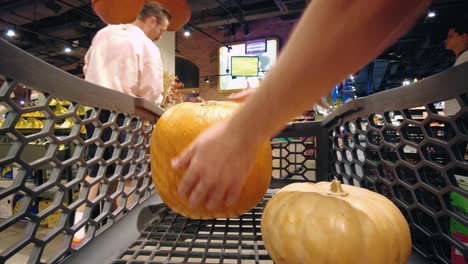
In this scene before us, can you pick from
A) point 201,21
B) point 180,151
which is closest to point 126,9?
point 180,151

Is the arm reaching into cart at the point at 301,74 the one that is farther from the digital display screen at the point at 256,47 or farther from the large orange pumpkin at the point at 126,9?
the digital display screen at the point at 256,47

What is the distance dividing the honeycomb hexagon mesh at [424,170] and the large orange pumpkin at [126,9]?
1.39 m

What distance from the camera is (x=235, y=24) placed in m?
7.89

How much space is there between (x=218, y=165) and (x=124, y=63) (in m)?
1.27

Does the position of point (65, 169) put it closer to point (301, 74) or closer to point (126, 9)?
point (301, 74)

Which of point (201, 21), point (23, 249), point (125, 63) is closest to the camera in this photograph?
point (125, 63)

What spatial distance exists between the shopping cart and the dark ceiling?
5522mm

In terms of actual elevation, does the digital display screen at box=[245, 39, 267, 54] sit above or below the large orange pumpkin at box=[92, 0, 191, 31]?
above

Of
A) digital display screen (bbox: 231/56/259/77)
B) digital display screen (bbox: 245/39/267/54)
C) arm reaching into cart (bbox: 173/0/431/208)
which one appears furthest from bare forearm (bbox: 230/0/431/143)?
digital display screen (bbox: 245/39/267/54)

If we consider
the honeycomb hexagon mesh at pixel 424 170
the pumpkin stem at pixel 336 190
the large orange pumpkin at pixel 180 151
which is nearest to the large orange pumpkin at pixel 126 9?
the large orange pumpkin at pixel 180 151

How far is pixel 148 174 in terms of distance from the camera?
929 mm

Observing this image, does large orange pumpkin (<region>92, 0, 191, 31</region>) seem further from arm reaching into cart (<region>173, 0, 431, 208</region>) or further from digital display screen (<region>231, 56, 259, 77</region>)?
digital display screen (<region>231, 56, 259, 77</region>)

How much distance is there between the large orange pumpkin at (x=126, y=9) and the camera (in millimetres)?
1568

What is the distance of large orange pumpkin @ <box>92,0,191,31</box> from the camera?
5.15 ft
